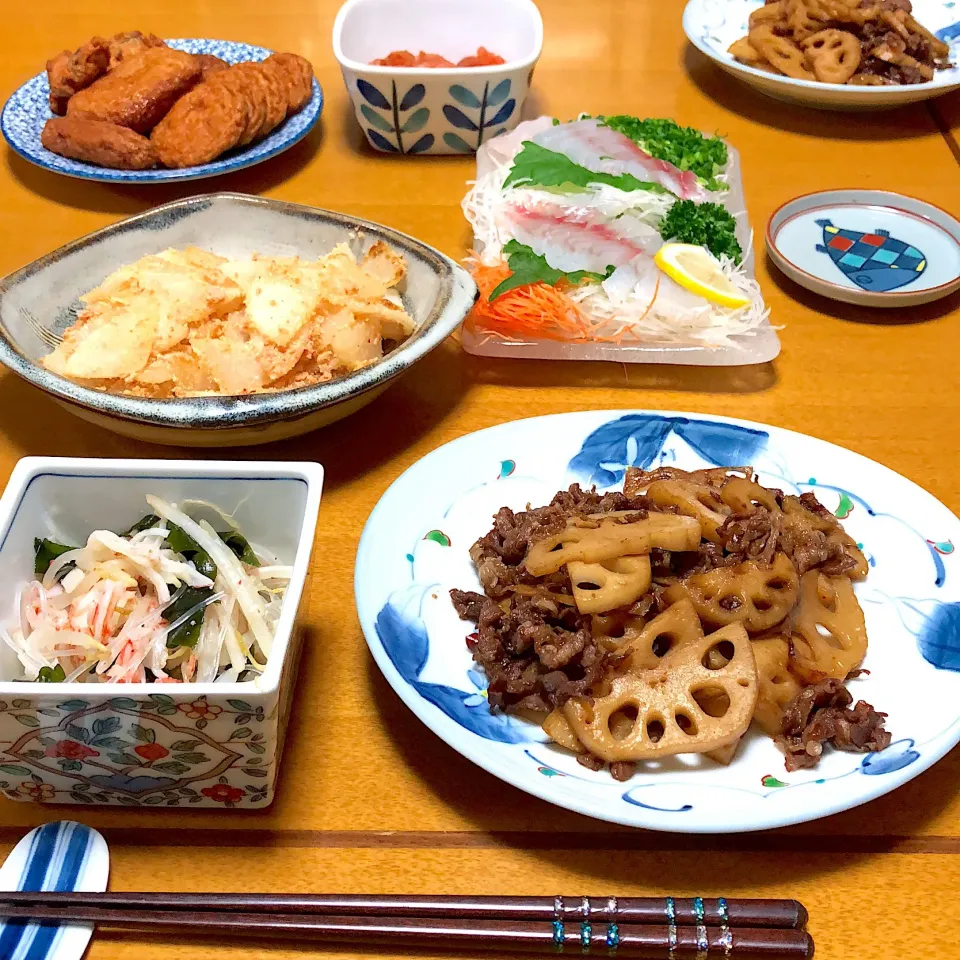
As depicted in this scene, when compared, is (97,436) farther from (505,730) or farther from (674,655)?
(674,655)

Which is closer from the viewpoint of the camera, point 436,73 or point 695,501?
point 695,501

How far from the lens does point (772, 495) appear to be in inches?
53.1

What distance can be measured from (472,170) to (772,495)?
147cm

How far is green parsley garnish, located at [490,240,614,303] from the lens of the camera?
1.87 metres

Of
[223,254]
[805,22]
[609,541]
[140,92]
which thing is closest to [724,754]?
[609,541]

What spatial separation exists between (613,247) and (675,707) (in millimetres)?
1233

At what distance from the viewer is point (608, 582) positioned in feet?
3.85

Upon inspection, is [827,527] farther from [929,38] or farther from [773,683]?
[929,38]

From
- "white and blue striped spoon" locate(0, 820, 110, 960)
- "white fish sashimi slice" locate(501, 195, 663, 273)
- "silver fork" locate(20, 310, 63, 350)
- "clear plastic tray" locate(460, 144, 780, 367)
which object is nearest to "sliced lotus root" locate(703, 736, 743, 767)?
"white and blue striped spoon" locate(0, 820, 110, 960)

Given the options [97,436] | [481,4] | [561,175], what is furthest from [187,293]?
[481,4]

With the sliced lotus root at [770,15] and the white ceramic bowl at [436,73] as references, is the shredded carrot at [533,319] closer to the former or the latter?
the white ceramic bowl at [436,73]

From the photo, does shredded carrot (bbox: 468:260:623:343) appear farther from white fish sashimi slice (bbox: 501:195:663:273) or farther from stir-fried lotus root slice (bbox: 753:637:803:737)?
stir-fried lotus root slice (bbox: 753:637:803:737)

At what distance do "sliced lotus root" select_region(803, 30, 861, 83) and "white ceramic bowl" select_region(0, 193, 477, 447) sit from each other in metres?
1.51

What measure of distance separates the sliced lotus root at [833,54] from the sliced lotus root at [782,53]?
2cm
